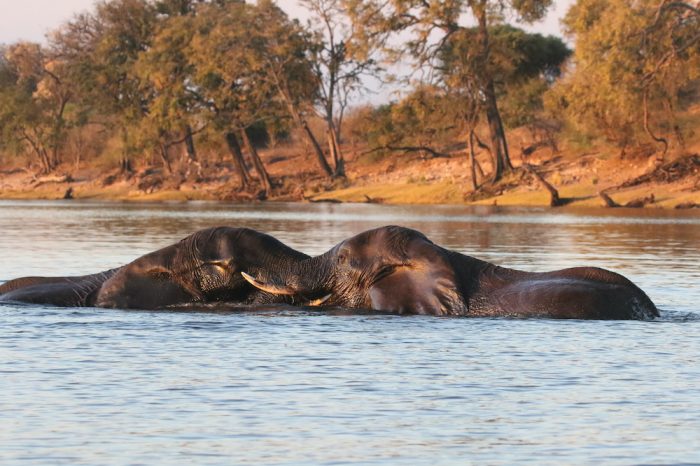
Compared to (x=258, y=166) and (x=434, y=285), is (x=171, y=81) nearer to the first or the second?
(x=258, y=166)

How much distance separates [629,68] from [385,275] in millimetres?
46188

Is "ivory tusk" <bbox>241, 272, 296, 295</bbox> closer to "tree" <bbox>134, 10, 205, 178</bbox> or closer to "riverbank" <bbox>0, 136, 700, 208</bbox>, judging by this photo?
"riverbank" <bbox>0, 136, 700, 208</bbox>

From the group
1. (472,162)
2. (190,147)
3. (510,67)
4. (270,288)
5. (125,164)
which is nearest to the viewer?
(270,288)

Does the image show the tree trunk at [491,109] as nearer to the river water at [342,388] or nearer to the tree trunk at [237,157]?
the tree trunk at [237,157]

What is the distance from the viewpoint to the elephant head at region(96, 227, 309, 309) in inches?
552

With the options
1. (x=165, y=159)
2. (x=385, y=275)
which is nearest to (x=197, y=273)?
(x=385, y=275)

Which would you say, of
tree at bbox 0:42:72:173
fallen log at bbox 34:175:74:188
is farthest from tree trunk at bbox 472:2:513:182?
tree at bbox 0:42:72:173

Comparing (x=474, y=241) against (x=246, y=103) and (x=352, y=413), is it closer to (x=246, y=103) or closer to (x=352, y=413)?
(x=352, y=413)

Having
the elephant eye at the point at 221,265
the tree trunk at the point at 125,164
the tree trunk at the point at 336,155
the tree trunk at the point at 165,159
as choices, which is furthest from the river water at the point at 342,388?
the tree trunk at the point at 125,164

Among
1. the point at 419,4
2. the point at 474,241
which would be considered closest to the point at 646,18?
the point at 419,4

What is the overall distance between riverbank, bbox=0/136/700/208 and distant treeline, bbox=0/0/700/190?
134 centimetres

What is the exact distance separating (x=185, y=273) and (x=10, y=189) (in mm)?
88335

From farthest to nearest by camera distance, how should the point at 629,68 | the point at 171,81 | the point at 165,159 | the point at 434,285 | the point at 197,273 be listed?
the point at 165,159 → the point at 171,81 → the point at 629,68 → the point at 197,273 → the point at 434,285

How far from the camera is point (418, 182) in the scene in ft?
245
